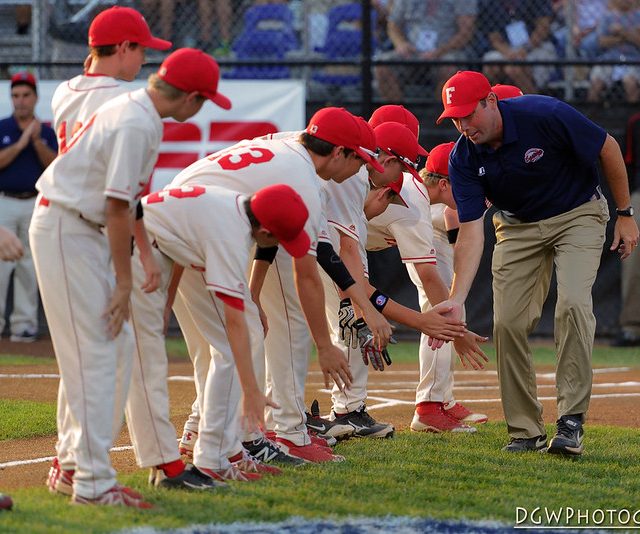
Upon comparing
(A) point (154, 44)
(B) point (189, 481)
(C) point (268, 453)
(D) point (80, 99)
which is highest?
(A) point (154, 44)

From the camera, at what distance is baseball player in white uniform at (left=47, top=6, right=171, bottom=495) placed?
4.98 metres

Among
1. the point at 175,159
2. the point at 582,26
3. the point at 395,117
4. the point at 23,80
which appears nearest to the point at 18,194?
the point at 23,80

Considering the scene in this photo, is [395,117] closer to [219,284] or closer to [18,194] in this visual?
[219,284]

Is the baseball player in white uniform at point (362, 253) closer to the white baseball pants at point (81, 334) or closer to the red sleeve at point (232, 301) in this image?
the red sleeve at point (232, 301)

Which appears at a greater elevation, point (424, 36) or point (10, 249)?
point (424, 36)

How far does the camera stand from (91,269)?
15.4 ft

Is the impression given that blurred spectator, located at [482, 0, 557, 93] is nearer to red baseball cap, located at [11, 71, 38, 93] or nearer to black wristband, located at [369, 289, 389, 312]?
red baseball cap, located at [11, 71, 38, 93]

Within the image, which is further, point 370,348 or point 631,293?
point 631,293

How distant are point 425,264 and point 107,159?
306 cm

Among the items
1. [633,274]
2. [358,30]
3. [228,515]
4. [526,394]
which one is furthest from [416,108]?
[228,515]

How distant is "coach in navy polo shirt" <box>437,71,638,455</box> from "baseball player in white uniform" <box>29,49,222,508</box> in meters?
2.22

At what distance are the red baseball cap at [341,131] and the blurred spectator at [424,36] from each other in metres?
7.17

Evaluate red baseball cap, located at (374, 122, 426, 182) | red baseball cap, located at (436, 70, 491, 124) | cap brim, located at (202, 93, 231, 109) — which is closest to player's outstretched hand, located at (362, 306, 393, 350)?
red baseball cap, located at (374, 122, 426, 182)

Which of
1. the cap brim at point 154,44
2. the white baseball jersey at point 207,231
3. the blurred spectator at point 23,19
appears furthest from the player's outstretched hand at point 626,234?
the blurred spectator at point 23,19
